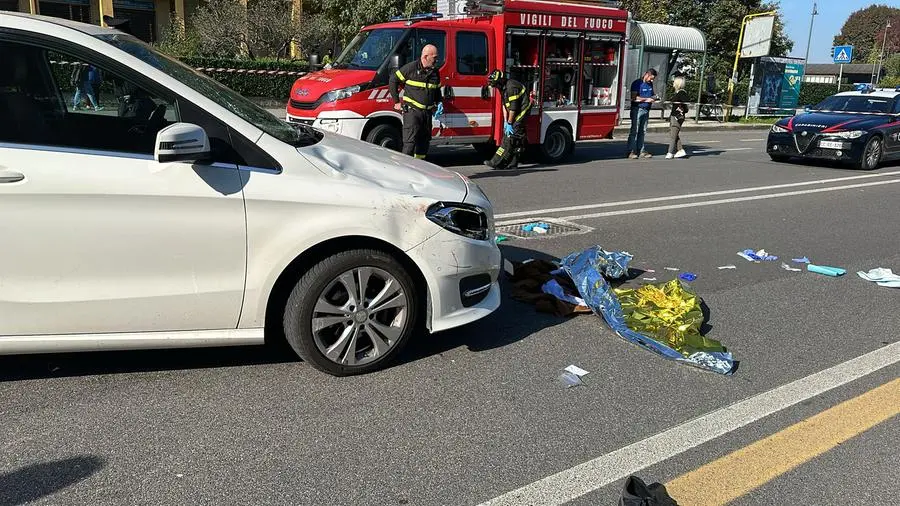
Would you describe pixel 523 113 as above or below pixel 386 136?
above

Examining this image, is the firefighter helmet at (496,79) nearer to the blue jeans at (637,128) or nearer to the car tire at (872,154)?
the blue jeans at (637,128)

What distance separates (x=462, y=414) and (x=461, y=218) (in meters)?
1.07

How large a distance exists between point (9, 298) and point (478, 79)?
9.11 metres

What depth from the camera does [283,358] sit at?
155 inches

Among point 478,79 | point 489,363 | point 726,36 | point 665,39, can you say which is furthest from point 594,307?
point 726,36

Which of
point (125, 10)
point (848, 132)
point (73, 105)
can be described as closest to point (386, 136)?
point (73, 105)

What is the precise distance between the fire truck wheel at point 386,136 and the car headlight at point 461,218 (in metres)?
6.72

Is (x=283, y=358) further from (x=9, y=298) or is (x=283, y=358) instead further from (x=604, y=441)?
(x=604, y=441)

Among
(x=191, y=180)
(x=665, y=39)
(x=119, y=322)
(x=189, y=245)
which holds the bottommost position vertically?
(x=119, y=322)

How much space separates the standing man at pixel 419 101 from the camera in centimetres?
923

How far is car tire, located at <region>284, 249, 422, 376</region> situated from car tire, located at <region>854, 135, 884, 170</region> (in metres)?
12.4

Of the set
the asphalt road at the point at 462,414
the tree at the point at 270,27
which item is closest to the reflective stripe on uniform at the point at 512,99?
the asphalt road at the point at 462,414

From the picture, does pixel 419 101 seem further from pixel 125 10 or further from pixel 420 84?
pixel 125 10

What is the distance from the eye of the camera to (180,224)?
328 cm
